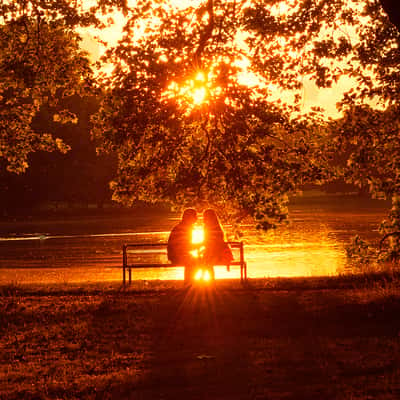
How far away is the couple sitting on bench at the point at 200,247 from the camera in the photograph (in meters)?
14.5

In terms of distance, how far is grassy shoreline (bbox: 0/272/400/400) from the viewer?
7020 mm

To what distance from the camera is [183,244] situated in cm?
1454

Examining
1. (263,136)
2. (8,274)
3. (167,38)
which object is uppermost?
(167,38)

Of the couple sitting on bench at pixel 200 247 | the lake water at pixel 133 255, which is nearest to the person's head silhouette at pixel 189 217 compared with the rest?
the couple sitting on bench at pixel 200 247

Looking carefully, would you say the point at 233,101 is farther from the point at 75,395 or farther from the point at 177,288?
the point at 75,395

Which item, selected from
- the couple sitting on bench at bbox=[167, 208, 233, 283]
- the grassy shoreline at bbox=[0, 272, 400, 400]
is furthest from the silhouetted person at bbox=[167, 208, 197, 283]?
the grassy shoreline at bbox=[0, 272, 400, 400]

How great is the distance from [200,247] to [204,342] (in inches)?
217

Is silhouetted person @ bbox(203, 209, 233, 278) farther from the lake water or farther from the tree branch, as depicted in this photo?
the tree branch

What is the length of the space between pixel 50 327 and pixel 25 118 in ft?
22.7

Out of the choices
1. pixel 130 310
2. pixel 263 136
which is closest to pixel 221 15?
pixel 263 136

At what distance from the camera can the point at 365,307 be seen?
38.4 ft

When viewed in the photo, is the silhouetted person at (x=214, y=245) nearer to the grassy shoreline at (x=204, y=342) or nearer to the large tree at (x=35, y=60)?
the grassy shoreline at (x=204, y=342)

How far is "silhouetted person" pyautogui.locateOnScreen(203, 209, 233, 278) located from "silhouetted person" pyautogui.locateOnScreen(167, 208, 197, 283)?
0.31m

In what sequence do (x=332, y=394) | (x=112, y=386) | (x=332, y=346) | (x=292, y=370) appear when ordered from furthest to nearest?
(x=332, y=346) < (x=292, y=370) < (x=112, y=386) < (x=332, y=394)
